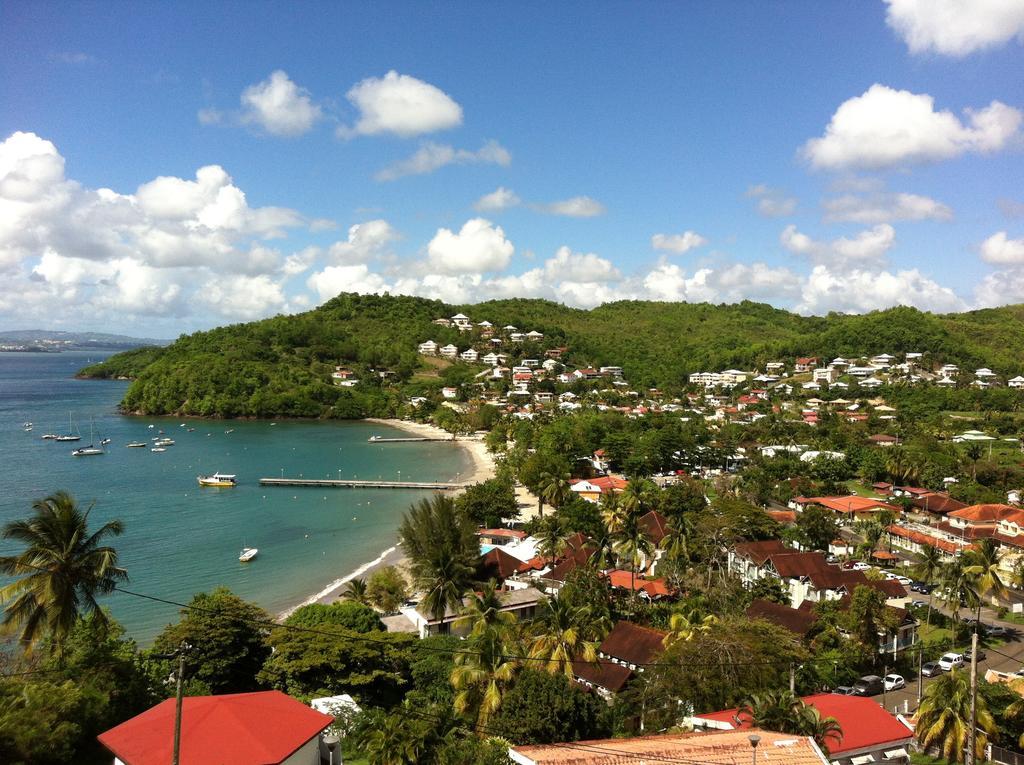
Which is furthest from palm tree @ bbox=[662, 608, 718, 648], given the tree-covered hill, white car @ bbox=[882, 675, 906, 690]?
the tree-covered hill

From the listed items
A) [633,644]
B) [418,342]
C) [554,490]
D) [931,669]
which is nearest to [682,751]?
[633,644]

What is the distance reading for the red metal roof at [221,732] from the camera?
11.1 m

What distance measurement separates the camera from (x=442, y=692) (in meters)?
17.2

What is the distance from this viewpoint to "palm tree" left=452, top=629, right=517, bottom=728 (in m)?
14.5

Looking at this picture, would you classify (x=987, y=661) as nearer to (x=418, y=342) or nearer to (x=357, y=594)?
(x=357, y=594)

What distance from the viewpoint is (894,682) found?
19.8m

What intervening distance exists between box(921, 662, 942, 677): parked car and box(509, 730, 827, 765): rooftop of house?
11880 millimetres

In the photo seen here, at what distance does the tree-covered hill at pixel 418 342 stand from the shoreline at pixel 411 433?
1046 cm

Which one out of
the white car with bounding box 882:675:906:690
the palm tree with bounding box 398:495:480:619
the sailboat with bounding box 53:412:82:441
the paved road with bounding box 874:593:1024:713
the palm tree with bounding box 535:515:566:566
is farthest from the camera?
the sailboat with bounding box 53:412:82:441

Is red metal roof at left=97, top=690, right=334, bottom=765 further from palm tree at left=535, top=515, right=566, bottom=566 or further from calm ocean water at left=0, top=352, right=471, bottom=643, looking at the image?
palm tree at left=535, top=515, right=566, bottom=566

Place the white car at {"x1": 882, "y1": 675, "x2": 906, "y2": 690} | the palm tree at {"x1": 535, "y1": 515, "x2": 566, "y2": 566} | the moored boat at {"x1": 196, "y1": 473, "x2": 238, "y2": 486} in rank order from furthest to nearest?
1. the moored boat at {"x1": 196, "y1": 473, "x2": 238, "y2": 486}
2. the palm tree at {"x1": 535, "y1": 515, "x2": 566, "y2": 566}
3. the white car at {"x1": 882, "y1": 675, "x2": 906, "y2": 690}

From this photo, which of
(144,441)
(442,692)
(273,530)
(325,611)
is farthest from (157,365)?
(442,692)

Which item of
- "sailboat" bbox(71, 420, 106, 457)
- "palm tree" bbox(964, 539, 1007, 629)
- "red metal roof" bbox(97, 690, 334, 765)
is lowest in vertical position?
"sailboat" bbox(71, 420, 106, 457)

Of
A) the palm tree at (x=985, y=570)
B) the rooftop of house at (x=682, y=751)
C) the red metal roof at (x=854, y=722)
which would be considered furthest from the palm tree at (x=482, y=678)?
the palm tree at (x=985, y=570)
